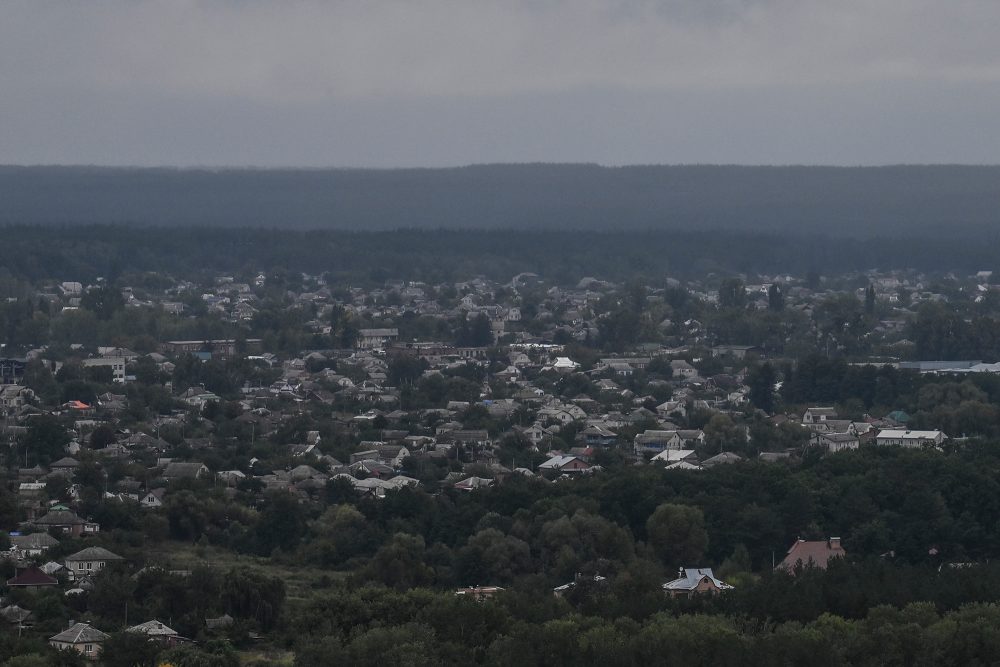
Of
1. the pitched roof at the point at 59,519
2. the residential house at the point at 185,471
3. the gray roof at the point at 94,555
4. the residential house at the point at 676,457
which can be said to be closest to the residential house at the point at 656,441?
the residential house at the point at 676,457

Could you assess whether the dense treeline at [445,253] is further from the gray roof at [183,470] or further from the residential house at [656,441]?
the gray roof at [183,470]

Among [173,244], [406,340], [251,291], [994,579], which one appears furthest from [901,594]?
[173,244]

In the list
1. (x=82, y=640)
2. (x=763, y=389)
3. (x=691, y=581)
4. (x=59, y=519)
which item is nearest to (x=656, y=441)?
(x=763, y=389)

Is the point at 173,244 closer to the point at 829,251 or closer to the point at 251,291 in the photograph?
the point at 251,291

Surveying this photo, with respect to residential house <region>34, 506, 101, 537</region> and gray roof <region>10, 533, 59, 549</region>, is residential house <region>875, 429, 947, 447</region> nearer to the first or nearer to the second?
residential house <region>34, 506, 101, 537</region>

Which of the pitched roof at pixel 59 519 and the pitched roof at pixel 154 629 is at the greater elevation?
the pitched roof at pixel 154 629

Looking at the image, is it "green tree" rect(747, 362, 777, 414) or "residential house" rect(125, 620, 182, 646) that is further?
"green tree" rect(747, 362, 777, 414)

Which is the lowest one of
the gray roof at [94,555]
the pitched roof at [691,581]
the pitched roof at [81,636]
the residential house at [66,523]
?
the residential house at [66,523]

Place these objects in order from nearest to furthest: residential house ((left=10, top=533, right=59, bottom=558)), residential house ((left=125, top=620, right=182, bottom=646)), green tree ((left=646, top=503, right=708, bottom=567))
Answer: residential house ((left=125, top=620, right=182, bottom=646))
residential house ((left=10, top=533, right=59, bottom=558))
green tree ((left=646, top=503, right=708, bottom=567))

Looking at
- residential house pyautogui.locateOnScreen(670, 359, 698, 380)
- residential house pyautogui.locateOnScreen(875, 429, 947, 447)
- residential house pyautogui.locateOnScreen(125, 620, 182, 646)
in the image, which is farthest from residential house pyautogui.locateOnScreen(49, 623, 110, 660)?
residential house pyautogui.locateOnScreen(670, 359, 698, 380)
